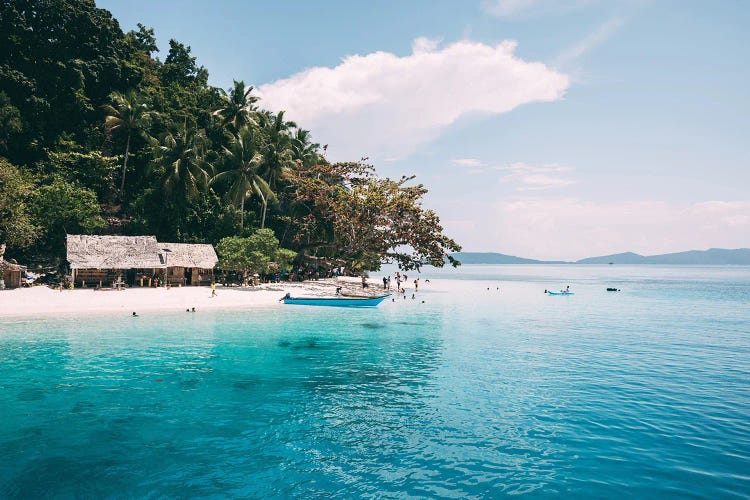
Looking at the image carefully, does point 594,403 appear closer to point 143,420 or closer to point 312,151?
point 143,420

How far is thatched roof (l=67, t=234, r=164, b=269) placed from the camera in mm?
33500

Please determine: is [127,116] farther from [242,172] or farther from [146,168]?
[242,172]

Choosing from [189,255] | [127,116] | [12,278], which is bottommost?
[12,278]

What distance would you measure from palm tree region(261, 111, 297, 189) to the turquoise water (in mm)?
29691

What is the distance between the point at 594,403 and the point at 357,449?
7184 millimetres

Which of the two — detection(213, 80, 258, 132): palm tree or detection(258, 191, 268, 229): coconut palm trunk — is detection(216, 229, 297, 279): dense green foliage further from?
detection(213, 80, 258, 132): palm tree

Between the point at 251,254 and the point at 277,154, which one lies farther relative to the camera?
the point at 277,154

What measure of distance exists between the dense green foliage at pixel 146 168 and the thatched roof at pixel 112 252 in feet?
11.8

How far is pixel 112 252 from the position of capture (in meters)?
35.2

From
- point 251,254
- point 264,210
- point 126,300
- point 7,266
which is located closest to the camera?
point 126,300

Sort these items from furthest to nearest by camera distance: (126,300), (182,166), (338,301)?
(182,166) < (338,301) < (126,300)

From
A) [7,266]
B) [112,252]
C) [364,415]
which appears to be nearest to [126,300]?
[112,252]

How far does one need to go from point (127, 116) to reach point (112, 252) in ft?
54.7

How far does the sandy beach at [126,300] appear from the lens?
2647cm
